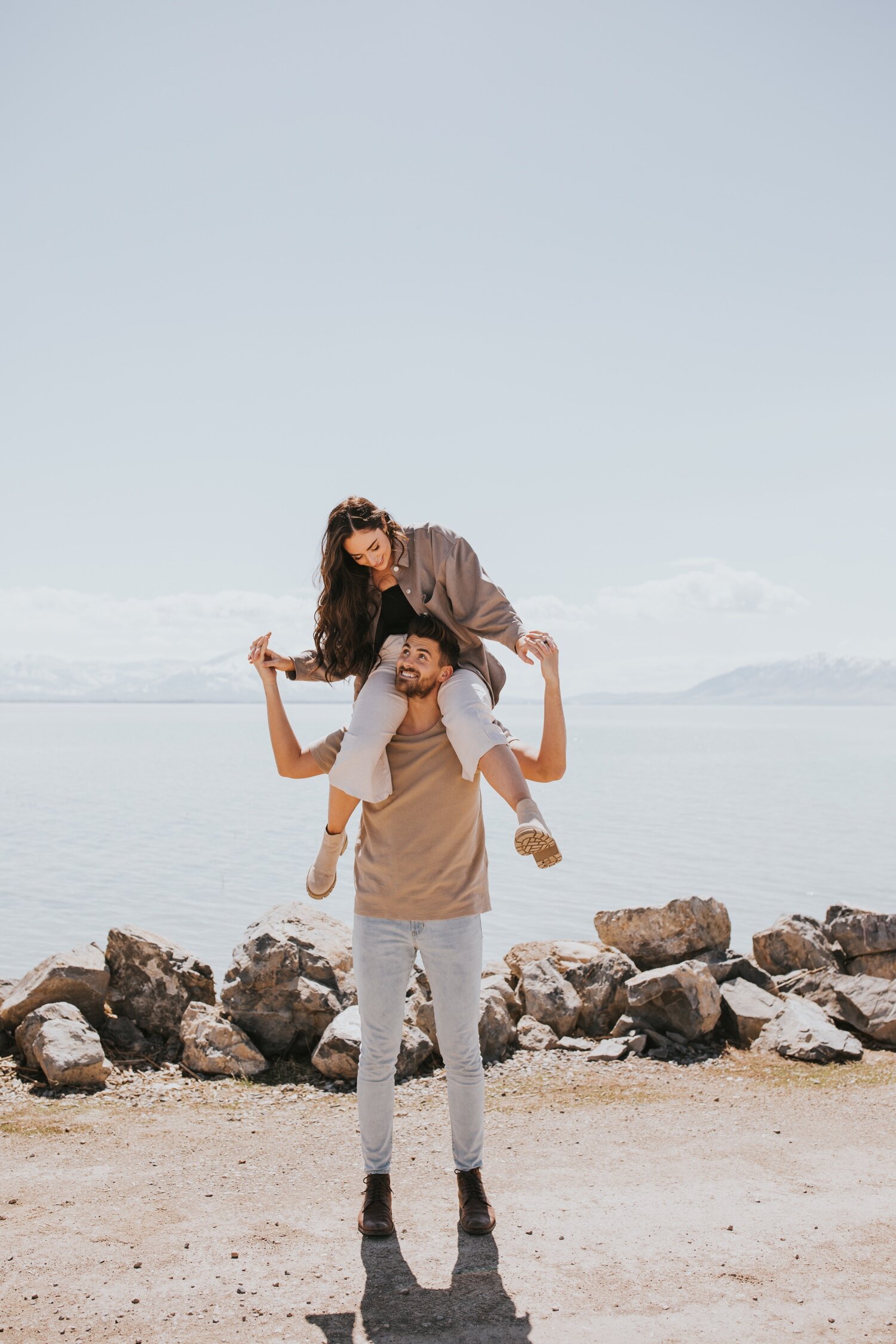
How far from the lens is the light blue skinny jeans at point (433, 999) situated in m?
3.62

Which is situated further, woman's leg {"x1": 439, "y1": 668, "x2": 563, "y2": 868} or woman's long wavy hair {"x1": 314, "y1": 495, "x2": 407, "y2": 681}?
woman's long wavy hair {"x1": 314, "y1": 495, "x2": 407, "y2": 681}

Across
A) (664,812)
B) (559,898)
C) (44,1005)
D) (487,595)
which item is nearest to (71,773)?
(664,812)

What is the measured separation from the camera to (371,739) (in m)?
3.61

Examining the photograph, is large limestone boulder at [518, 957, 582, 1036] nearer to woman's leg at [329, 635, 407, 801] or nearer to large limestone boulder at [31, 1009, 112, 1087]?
large limestone boulder at [31, 1009, 112, 1087]

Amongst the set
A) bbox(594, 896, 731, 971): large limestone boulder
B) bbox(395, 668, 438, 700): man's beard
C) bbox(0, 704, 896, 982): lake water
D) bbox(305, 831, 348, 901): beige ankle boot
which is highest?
bbox(395, 668, 438, 700): man's beard

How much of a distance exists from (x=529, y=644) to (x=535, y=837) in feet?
2.45

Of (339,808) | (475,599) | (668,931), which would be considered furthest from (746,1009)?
(475,599)

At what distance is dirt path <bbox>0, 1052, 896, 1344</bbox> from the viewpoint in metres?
3.13

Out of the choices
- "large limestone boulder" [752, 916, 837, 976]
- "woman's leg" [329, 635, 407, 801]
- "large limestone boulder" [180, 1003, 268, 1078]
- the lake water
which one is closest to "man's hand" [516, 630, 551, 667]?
"woman's leg" [329, 635, 407, 801]

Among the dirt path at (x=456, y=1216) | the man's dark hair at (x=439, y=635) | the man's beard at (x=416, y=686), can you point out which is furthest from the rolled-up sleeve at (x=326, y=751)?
the dirt path at (x=456, y=1216)

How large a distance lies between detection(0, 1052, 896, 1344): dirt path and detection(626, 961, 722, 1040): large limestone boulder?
54cm

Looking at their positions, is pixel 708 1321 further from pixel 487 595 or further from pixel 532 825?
pixel 487 595

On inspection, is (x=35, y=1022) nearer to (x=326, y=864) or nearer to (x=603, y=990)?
(x=326, y=864)

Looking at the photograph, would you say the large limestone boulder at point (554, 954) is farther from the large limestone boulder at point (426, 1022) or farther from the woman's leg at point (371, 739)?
the woman's leg at point (371, 739)
